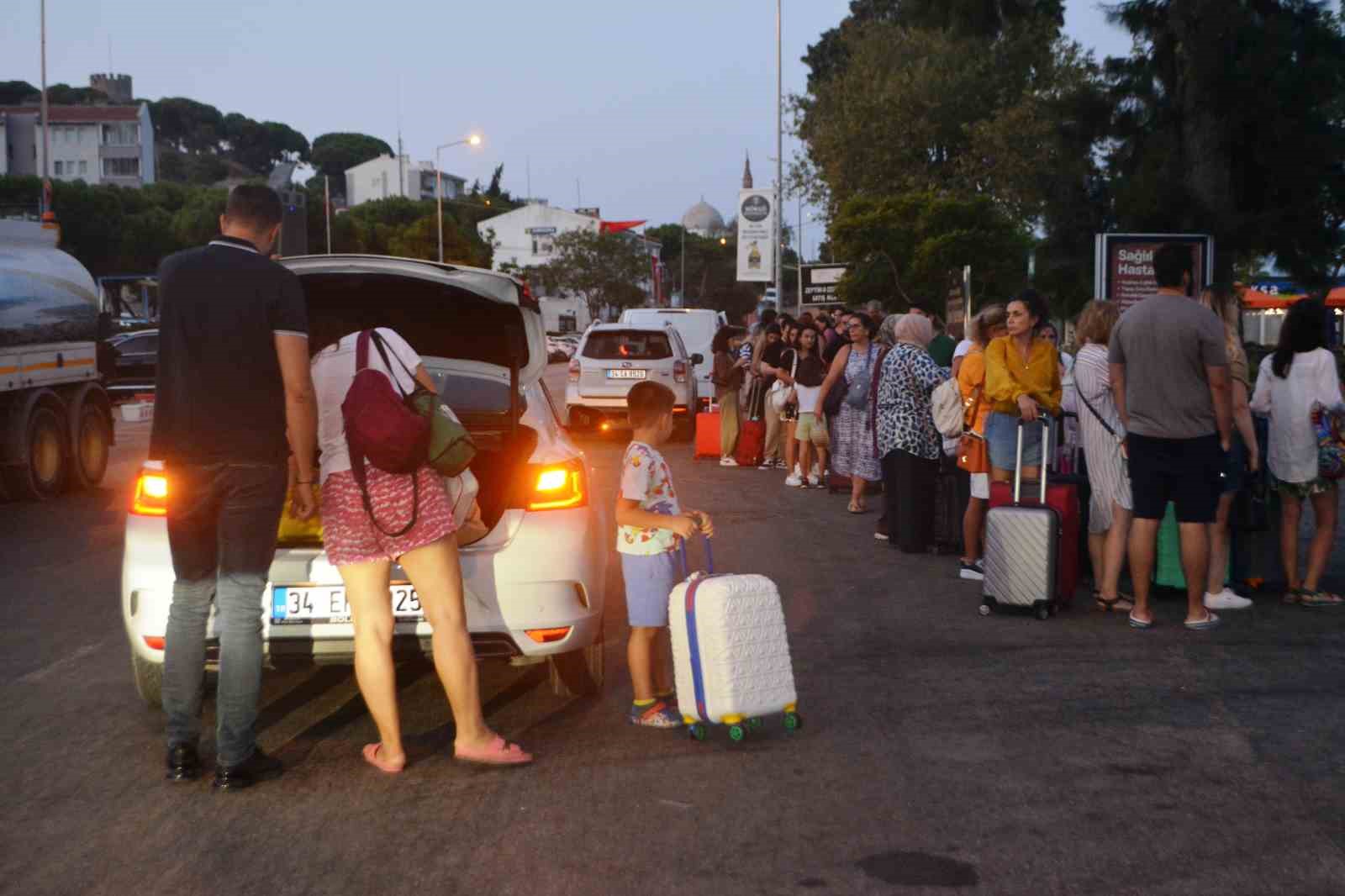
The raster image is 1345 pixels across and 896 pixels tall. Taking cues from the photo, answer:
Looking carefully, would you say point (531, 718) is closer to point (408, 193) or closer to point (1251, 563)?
point (1251, 563)

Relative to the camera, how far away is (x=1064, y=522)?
27.6 feet

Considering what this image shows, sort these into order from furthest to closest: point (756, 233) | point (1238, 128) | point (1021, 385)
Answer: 1. point (756, 233)
2. point (1238, 128)
3. point (1021, 385)

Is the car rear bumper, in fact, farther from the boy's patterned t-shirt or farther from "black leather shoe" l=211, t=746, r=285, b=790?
"black leather shoe" l=211, t=746, r=285, b=790

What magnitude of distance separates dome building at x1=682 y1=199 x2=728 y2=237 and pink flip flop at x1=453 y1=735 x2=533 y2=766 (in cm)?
15497

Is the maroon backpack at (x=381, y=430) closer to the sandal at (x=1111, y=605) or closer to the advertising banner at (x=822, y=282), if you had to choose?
the sandal at (x=1111, y=605)

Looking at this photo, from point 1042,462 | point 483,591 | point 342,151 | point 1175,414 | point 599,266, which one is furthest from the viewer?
point 342,151

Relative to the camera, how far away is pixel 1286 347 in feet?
26.9

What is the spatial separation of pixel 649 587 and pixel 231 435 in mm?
1681

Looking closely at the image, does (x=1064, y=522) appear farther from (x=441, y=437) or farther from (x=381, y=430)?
(x=381, y=430)

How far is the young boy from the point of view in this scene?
5516 mm

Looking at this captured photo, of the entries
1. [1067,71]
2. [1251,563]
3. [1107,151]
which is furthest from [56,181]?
[1251,563]

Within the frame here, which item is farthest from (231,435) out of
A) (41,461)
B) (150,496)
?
(41,461)

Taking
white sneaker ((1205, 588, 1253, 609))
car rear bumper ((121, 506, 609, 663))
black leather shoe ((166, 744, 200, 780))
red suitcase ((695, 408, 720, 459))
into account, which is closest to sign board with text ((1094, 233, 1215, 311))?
red suitcase ((695, 408, 720, 459))

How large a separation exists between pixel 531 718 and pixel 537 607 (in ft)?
2.22
